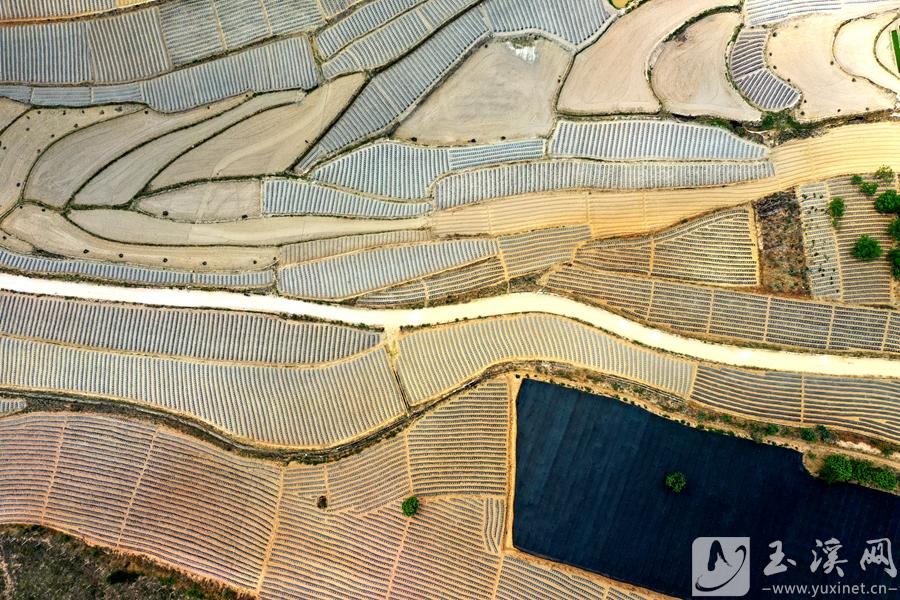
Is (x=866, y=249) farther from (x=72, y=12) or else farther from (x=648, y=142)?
(x=72, y=12)

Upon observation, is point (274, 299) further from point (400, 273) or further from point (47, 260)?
point (47, 260)

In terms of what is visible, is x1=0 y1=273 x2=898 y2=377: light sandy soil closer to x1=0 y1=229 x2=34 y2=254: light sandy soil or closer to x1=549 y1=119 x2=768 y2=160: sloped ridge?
x1=0 y1=229 x2=34 y2=254: light sandy soil

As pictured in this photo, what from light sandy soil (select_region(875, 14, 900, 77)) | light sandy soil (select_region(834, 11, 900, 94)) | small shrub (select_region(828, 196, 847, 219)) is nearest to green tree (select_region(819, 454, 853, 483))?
small shrub (select_region(828, 196, 847, 219))

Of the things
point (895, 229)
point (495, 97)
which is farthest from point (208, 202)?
point (895, 229)

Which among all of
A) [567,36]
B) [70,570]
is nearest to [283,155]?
[567,36]

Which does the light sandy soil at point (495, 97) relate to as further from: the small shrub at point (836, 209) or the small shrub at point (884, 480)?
the small shrub at point (884, 480)

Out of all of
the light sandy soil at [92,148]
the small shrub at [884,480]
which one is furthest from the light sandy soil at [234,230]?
the small shrub at [884,480]
